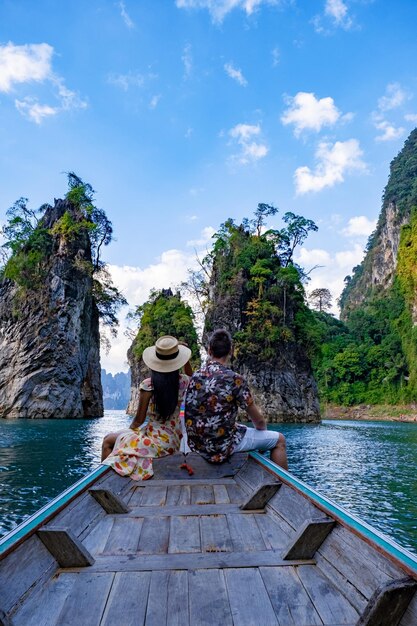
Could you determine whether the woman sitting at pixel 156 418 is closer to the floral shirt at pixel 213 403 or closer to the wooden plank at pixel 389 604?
the floral shirt at pixel 213 403

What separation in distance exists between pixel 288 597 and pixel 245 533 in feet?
2.75

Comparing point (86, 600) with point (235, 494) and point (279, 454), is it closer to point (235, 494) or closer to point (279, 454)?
point (235, 494)

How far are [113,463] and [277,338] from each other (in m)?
32.3

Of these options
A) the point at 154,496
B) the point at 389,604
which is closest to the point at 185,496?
the point at 154,496

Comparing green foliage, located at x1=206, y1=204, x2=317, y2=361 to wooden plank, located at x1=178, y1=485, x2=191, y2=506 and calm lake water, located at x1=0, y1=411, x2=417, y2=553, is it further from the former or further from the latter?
wooden plank, located at x1=178, y1=485, x2=191, y2=506

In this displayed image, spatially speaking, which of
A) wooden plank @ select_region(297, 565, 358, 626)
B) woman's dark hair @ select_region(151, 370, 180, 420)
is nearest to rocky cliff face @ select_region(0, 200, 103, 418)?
woman's dark hair @ select_region(151, 370, 180, 420)

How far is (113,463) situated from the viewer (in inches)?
156

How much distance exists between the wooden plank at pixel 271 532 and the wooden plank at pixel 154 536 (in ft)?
1.96

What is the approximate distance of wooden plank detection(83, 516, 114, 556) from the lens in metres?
2.46

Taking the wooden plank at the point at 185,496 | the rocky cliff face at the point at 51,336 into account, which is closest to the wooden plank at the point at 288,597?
the wooden plank at the point at 185,496

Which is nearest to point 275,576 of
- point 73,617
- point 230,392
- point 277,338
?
point 73,617

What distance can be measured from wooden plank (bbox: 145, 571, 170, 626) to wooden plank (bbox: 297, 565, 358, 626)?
63cm

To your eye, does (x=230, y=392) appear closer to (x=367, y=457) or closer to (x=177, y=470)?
(x=177, y=470)

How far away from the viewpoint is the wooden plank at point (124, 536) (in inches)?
96.3
